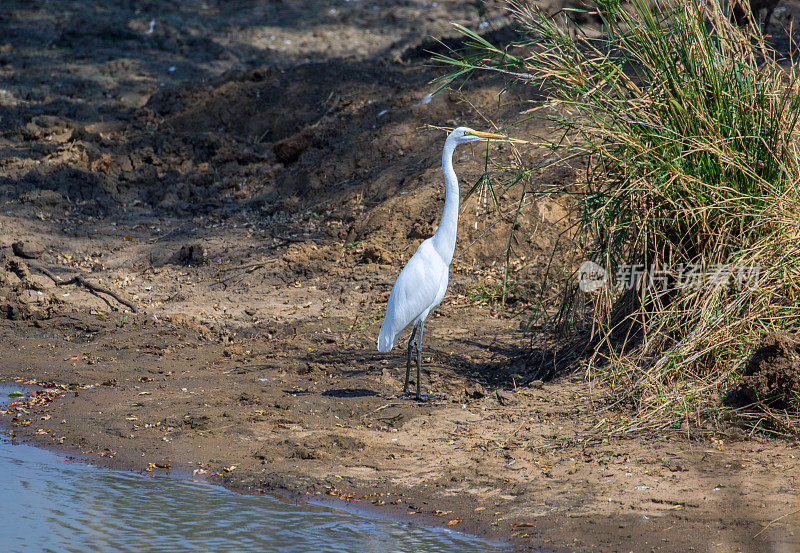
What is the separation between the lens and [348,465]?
459 cm

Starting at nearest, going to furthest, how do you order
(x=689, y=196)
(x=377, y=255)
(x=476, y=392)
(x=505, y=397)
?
(x=689, y=196), (x=505, y=397), (x=476, y=392), (x=377, y=255)

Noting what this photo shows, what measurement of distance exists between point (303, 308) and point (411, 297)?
1.74m

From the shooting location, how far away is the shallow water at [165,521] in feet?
12.7

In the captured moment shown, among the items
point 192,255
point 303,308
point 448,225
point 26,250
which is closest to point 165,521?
point 448,225

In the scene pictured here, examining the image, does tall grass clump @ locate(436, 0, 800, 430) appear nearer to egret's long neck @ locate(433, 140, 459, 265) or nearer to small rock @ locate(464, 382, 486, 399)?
small rock @ locate(464, 382, 486, 399)

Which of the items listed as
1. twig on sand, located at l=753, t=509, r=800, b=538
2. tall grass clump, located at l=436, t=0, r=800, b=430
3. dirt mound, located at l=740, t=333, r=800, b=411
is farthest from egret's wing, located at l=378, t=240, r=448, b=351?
twig on sand, located at l=753, t=509, r=800, b=538

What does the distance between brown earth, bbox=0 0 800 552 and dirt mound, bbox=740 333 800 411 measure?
0.24 m

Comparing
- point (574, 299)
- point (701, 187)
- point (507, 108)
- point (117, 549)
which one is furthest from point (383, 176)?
point (117, 549)

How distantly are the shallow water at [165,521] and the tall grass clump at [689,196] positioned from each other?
1.66m

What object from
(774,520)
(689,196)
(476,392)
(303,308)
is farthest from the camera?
(303,308)

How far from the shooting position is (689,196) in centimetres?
473

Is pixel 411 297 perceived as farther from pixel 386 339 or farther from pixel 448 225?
pixel 448 225

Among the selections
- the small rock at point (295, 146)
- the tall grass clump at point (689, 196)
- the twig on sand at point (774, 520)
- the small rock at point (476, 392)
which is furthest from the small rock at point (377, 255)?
the twig on sand at point (774, 520)

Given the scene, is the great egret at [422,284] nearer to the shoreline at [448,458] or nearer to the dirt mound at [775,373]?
the shoreline at [448,458]
